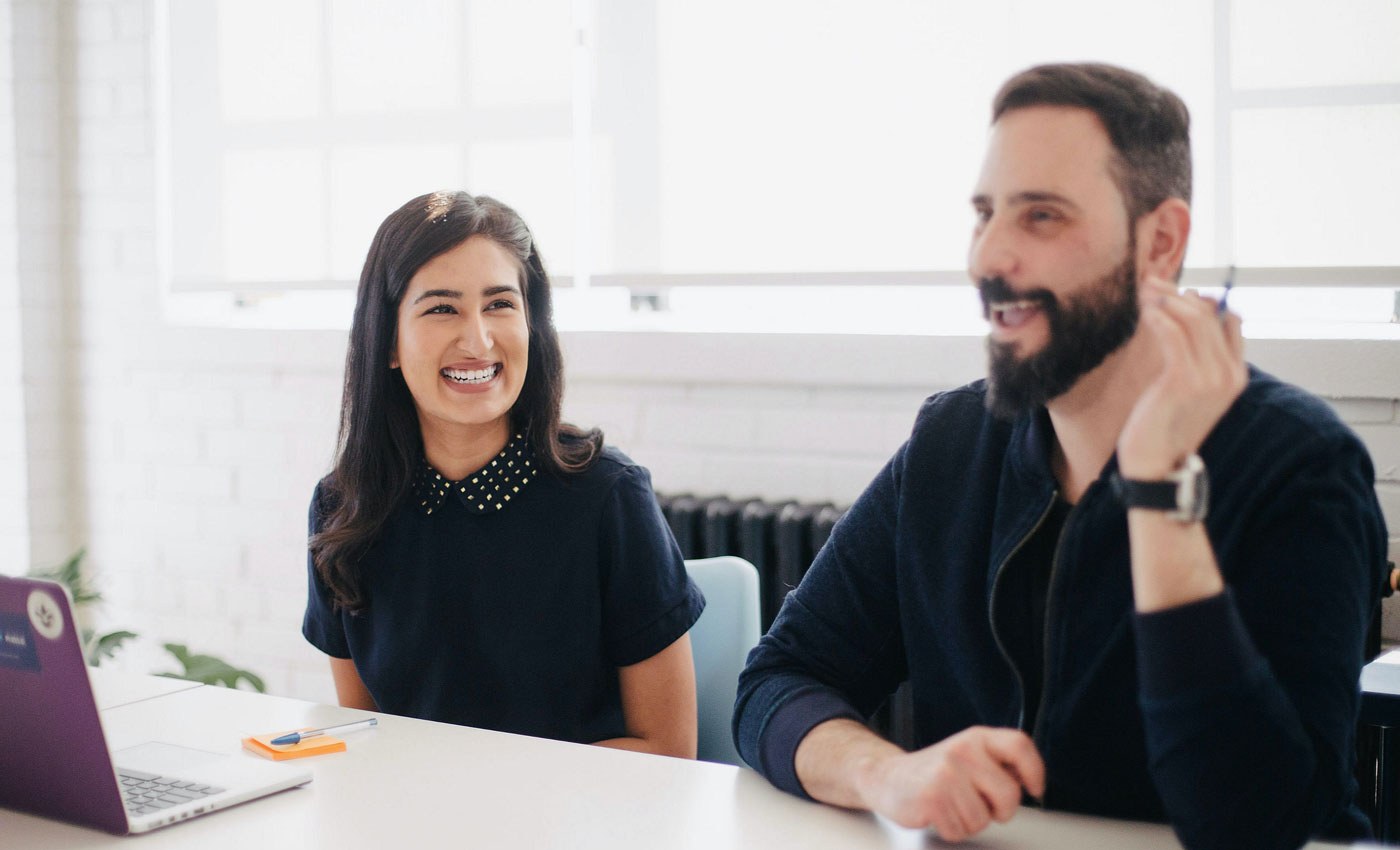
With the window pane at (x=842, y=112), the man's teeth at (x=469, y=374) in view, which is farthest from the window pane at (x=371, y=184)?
the man's teeth at (x=469, y=374)

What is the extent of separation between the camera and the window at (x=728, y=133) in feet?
7.20

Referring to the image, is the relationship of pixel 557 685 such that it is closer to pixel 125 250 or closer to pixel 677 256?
pixel 677 256

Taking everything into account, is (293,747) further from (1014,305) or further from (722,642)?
(1014,305)

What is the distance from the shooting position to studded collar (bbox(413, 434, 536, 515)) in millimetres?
1906

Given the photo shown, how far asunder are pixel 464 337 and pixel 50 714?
0.79m

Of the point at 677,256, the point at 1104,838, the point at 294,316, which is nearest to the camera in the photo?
the point at 1104,838

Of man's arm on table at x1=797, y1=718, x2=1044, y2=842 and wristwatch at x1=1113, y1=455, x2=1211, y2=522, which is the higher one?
wristwatch at x1=1113, y1=455, x2=1211, y2=522

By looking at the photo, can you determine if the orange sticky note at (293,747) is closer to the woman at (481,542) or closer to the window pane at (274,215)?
the woman at (481,542)

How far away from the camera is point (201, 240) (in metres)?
3.44

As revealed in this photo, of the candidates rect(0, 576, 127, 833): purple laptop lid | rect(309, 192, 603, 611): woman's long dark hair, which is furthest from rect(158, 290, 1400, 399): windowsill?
rect(0, 576, 127, 833): purple laptop lid

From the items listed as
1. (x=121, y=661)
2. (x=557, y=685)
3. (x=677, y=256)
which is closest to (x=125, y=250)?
(x=121, y=661)

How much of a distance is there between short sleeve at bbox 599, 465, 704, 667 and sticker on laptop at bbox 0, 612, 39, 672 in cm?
78

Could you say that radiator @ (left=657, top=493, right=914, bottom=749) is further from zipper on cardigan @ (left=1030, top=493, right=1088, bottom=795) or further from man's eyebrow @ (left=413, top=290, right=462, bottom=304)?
zipper on cardigan @ (left=1030, top=493, right=1088, bottom=795)

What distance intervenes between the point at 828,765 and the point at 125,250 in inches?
111
